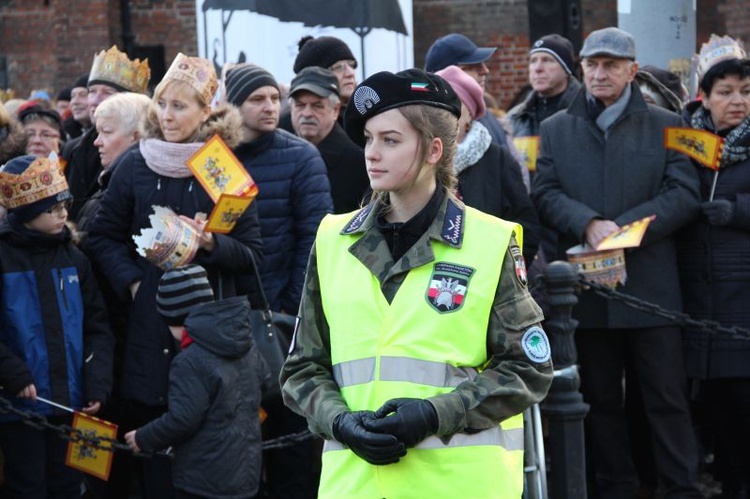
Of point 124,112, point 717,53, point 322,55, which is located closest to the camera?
point 124,112

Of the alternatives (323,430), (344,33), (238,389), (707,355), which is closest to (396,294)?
(323,430)

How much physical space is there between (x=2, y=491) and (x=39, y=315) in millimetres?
758

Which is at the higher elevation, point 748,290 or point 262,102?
point 262,102

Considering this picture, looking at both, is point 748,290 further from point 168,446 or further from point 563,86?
point 168,446

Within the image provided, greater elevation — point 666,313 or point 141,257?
point 141,257

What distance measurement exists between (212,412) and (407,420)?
7.29 feet

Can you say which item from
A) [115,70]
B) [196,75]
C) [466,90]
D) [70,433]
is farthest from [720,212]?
[115,70]

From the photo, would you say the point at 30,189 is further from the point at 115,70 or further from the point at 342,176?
the point at 115,70

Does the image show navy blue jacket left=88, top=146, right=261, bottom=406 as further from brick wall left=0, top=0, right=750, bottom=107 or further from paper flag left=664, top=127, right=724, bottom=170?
brick wall left=0, top=0, right=750, bottom=107

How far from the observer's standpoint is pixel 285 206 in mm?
6523

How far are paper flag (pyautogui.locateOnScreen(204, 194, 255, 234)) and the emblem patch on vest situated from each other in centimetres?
237

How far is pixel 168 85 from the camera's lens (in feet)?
20.4

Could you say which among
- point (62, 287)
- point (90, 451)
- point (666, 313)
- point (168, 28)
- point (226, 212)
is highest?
point (168, 28)

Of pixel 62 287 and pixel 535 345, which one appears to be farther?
pixel 62 287
